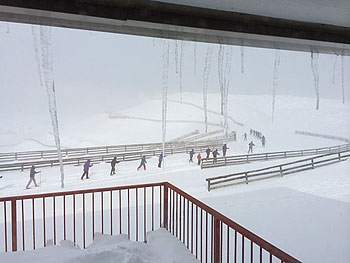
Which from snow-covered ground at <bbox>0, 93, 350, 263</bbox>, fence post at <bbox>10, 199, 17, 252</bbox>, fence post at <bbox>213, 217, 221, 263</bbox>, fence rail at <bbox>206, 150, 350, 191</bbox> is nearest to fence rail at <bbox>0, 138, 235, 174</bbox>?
snow-covered ground at <bbox>0, 93, 350, 263</bbox>

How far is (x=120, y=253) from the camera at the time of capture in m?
1.95

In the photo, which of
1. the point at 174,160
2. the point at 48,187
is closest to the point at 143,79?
the point at 174,160

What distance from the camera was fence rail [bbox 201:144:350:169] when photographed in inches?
189

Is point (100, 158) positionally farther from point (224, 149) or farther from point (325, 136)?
point (325, 136)

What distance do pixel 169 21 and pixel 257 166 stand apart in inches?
150

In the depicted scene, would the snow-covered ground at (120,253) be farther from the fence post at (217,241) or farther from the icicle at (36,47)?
the icicle at (36,47)

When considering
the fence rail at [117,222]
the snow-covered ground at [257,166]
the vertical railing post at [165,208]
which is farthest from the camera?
the snow-covered ground at [257,166]

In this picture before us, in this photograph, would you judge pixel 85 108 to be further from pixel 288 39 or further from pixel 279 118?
pixel 279 118

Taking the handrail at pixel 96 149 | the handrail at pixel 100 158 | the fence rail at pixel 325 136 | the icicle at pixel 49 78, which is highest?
the icicle at pixel 49 78

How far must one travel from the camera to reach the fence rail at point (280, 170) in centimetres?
494

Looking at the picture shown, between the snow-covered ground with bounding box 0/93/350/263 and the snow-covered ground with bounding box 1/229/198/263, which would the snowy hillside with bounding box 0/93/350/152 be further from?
the snow-covered ground with bounding box 1/229/198/263

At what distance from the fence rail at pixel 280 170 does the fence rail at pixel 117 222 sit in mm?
864

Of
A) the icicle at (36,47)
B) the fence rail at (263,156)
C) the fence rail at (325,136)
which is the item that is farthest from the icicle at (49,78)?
the fence rail at (325,136)

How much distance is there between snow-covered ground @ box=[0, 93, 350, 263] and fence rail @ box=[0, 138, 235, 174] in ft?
0.35
